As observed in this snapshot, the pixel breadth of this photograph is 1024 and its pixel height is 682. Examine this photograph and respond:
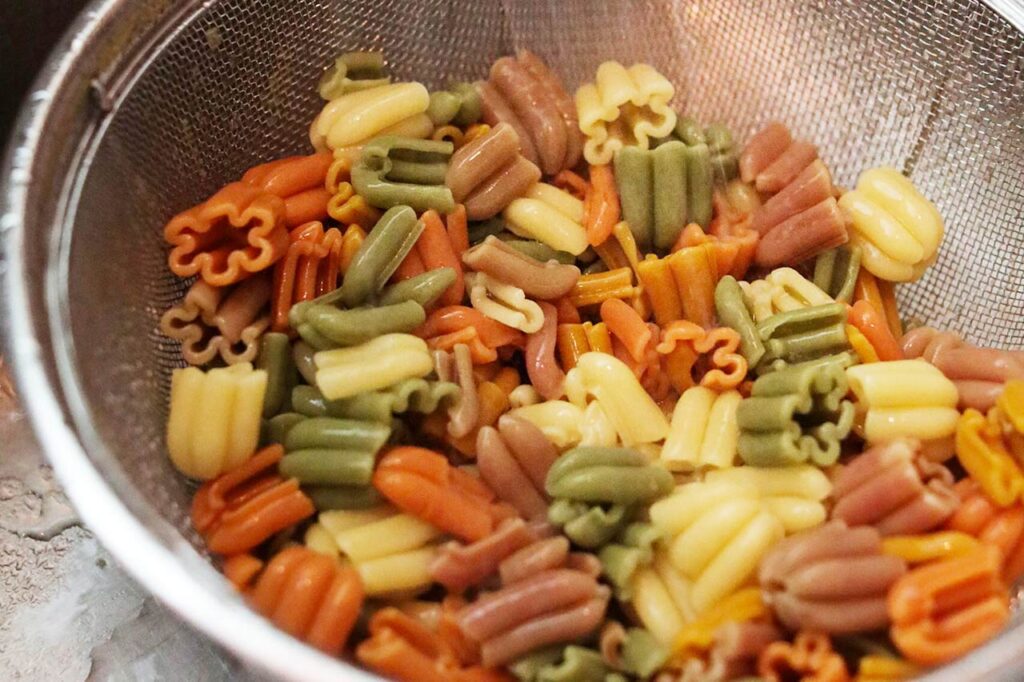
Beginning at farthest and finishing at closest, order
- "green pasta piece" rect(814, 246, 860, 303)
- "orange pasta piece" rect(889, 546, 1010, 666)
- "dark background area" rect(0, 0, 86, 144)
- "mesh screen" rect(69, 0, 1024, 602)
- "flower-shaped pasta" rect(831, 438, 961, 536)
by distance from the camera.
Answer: "dark background area" rect(0, 0, 86, 144)
"green pasta piece" rect(814, 246, 860, 303)
"mesh screen" rect(69, 0, 1024, 602)
"flower-shaped pasta" rect(831, 438, 961, 536)
"orange pasta piece" rect(889, 546, 1010, 666)

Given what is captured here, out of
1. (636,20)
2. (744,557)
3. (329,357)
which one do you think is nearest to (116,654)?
(329,357)

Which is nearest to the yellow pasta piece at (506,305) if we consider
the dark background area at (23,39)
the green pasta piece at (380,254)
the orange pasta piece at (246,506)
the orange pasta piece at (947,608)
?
the green pasta piece at (380,254)

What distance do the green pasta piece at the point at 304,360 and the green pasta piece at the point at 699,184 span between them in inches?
22.3

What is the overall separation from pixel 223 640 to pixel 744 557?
20.6 inches

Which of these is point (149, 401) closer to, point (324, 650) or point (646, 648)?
point (324, 650)

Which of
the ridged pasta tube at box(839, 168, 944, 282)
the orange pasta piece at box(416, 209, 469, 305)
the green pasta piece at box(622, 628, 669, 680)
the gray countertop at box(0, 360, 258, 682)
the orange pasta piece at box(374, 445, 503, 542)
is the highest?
the ridged pasta tube at box(839, 168, 944, 282)

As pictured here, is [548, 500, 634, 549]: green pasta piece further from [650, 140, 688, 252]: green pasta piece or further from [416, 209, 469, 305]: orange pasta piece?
[650, 140, 688, 252]: green pasta piece

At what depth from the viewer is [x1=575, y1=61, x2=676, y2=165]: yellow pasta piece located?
1.33m

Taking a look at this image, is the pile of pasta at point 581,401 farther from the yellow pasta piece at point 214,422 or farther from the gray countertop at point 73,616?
the gray countertop at point 73,616

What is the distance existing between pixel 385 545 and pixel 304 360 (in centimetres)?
26

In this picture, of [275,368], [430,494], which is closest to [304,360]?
[275,368]

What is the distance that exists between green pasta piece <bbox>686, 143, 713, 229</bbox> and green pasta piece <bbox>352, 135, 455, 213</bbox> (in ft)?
1.12

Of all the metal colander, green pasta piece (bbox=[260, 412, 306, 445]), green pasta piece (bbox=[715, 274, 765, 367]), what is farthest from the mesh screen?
green pasta piece (bbox=[715, 274, 765, 367])

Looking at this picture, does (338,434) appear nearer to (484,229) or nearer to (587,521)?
(587,521)
